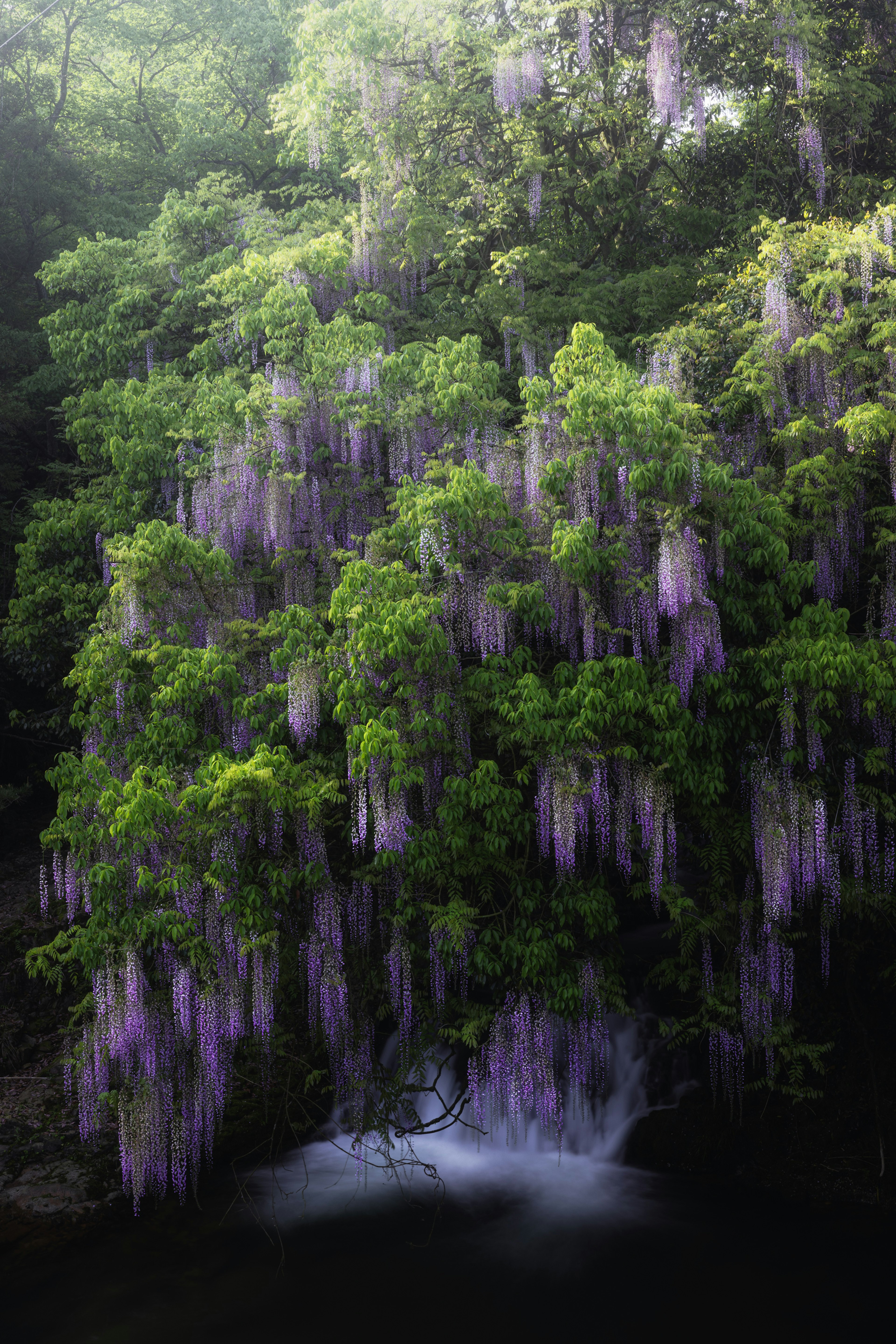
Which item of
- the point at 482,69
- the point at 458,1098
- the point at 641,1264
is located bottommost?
the point at 641,1264

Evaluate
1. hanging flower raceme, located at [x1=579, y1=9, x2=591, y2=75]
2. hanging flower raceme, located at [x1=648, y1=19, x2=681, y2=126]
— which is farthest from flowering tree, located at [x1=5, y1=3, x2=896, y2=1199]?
hanging flower raceme, located at [x1=579, y1=9, x2=591, y2=75]

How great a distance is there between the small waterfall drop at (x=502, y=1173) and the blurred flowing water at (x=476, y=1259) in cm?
2

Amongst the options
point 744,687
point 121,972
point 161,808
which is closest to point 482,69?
point 744,687

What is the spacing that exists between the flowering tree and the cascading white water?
344mm

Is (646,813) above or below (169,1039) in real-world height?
above

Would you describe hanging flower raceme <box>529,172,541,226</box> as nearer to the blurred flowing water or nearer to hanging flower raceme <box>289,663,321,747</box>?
hanging flower raceme <box>289,663,321,747</box>

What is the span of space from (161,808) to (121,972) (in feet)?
5.01

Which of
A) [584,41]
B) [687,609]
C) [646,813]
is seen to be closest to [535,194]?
[584,41]

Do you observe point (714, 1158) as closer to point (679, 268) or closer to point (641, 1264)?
point (641, 1264)

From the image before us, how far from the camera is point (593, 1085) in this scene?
1003 centimetres

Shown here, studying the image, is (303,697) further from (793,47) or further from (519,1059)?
(793,47)

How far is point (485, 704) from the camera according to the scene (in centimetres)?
791

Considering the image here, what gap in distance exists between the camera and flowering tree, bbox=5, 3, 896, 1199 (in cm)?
767

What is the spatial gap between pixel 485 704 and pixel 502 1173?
5.00 m
